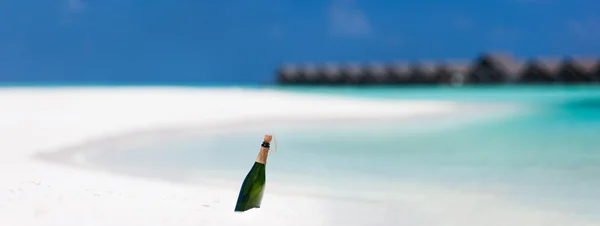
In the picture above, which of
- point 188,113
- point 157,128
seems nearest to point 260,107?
point 188,113

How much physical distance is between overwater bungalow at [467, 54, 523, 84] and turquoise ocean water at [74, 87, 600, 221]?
141 ft

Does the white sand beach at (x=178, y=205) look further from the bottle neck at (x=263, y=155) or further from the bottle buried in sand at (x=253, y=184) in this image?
the bottle neck at (x=263, y=155)

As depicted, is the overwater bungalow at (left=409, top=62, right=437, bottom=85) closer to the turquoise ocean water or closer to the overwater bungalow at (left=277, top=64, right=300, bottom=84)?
the overwater bungalow at (left=277, top=64, right=300, bottom=84)

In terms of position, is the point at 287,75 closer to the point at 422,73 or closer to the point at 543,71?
the point at 422,73

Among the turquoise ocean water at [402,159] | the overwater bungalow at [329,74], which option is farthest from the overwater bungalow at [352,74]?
the turquoise ocean water at [402,159]

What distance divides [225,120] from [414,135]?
2.53 m

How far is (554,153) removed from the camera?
6.40 meters

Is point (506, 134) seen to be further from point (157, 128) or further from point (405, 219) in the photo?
point (405, 219)

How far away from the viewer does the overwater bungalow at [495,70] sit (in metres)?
50.9

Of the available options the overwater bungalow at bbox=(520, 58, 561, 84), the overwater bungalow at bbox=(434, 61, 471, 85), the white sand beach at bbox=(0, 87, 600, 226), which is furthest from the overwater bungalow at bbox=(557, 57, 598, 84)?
the white sand beach at bbox=(0, 87, 600, 226)

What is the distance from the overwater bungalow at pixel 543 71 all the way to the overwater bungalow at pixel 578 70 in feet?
2.36

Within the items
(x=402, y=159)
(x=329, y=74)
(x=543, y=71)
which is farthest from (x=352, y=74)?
(x=402, y=159)

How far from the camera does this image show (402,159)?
19.0 feet

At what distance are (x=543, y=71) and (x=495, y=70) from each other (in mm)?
3657
